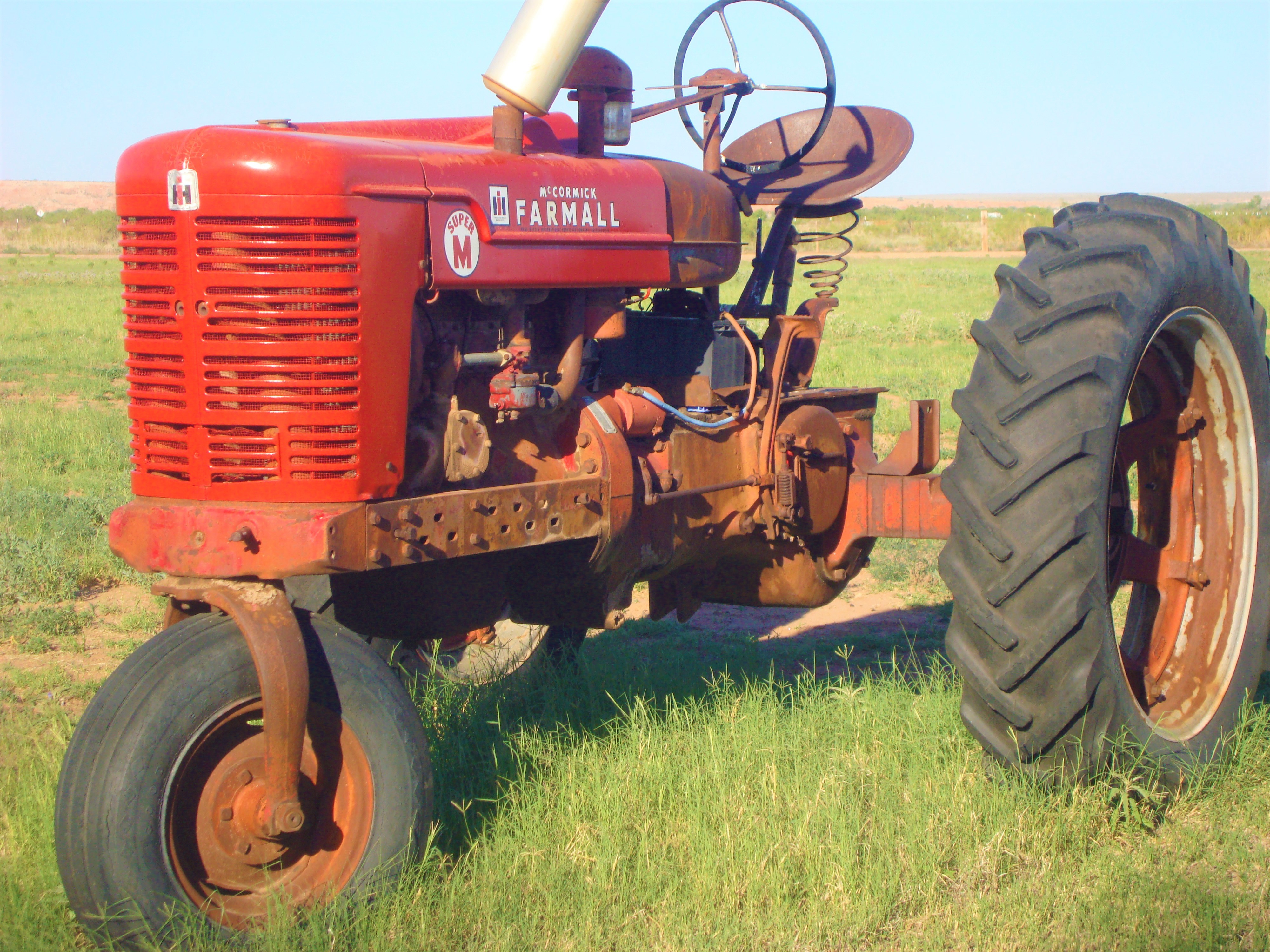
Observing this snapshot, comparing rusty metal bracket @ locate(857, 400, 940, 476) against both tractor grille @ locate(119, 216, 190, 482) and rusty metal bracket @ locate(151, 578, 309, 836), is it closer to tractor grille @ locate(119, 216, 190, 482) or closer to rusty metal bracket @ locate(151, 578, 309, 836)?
rusty metal bracket @ locate(151, 578, 309, 836)

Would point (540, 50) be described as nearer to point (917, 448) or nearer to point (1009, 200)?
point (917, 448)

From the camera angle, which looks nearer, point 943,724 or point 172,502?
point 172,502

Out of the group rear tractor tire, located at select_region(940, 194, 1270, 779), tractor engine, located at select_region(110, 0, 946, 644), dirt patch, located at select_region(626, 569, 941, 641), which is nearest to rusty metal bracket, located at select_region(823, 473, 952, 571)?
tractor engine, located at select_region(110, 0, 946, 644)

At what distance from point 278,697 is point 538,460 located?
3.34ft

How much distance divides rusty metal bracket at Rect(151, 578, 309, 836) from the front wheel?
0.23ft

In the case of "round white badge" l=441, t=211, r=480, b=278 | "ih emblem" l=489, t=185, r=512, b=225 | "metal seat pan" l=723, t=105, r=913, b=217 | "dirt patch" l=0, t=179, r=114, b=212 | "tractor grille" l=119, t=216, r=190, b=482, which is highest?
"metal seat pan" l=723, t=105, r=913, b=217

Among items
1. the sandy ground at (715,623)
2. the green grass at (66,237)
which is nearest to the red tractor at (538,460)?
the sandy ground at (715,623)

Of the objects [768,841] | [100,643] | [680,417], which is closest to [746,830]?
[768,841]

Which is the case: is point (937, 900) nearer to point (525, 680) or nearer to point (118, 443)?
point (525, 680)

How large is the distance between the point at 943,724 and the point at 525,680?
1.50 meters

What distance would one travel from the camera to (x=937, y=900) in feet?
9.71

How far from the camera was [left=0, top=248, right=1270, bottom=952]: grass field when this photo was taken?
9.21ft

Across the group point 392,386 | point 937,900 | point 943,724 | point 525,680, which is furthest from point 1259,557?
point 392,386

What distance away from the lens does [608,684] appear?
14.5ft
